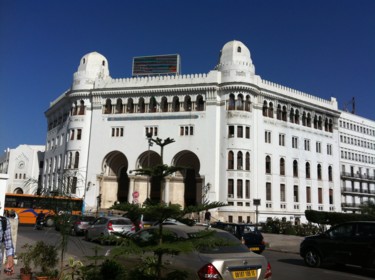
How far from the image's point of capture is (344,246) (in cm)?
1245

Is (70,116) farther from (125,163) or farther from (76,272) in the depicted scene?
(76,272)

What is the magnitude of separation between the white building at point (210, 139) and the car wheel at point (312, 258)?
27.5 meters

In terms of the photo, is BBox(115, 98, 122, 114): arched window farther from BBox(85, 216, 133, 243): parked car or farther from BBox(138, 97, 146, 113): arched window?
BBox(85, 216, 133, 243): parked car

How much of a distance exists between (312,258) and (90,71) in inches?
1684

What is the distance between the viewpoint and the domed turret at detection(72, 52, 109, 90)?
50.2 metres

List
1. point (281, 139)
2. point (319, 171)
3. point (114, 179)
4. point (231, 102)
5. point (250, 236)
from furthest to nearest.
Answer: point (319, 171)
point (114, 179)
point (281, 139)
point (231, 102)
point (250, 236)

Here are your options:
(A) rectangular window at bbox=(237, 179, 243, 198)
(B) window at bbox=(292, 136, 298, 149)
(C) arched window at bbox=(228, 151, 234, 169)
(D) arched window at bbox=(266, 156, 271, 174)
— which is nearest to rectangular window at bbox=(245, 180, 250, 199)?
(A) rectangular window at bbox=(237, 179, 243, 198)

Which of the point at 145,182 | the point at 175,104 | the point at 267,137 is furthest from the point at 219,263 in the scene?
the point at 145,182

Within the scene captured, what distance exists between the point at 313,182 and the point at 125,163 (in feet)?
77.9

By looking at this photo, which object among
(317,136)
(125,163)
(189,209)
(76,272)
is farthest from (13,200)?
(317,136)

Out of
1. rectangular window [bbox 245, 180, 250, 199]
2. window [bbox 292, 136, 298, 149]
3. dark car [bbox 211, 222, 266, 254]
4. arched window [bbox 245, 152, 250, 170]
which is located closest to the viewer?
dark car [bbox 211, 222, 266, 254]

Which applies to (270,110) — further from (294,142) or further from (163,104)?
(163,104)

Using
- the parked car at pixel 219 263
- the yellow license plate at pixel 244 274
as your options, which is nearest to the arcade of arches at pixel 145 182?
the parked car at pixel 219 263

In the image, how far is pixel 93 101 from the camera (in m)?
49.3
